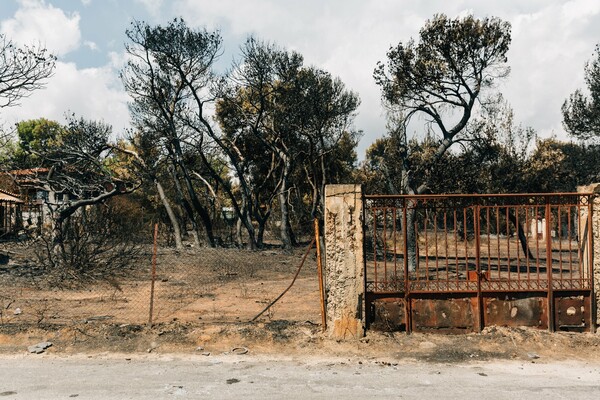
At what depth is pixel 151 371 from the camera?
21.0 ft

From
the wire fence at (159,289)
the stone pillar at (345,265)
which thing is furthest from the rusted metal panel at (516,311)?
the wire fence at (159,289)

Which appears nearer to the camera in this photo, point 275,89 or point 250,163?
point 275,89

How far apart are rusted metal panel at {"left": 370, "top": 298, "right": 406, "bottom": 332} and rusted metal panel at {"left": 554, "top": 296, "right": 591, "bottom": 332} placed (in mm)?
2385

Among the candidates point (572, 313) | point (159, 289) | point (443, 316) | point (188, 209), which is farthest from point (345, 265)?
point (188, 209)

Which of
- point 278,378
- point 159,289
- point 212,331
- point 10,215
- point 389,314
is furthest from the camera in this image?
point 10,215

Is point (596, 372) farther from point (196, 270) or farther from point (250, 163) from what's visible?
point (250, 163)

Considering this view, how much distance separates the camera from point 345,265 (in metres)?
7.45

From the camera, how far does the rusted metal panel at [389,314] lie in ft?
25.0

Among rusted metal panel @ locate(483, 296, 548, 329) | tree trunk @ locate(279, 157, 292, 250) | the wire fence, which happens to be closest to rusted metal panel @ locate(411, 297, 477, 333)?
rusted metal panel @ locate(483, 296, 548, 329)

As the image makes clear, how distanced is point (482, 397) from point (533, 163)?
73.1ft

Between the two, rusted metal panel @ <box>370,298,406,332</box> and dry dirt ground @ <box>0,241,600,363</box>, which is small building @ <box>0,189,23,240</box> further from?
rusted metal panel @ <box>370,298,406,332</box>

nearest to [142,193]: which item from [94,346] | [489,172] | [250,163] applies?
[250,163]

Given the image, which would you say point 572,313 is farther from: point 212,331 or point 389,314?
point 212,331

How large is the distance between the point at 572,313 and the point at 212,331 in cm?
560
